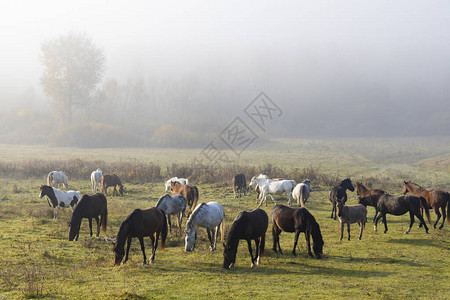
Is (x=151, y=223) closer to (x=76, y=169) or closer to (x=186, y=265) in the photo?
(x=186, y=265)

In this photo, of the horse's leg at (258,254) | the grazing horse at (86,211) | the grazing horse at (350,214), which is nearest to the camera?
the horse's leg at (258,254)

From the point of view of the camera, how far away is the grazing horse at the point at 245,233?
10125 millimetres

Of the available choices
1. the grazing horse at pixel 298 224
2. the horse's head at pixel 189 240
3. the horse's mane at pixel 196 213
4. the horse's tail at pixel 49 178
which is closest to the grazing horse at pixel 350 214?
the grazing horse at pixel 298 224

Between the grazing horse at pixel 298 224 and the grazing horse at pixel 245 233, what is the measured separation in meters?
0.89

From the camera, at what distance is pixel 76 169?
30.8 meters

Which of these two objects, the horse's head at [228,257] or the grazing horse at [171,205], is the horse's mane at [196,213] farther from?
the grazing horse at [171,205]

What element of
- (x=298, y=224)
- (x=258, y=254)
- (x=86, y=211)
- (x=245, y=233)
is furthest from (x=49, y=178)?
(x=298, y=224)

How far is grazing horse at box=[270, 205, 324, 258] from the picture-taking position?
1112 centimetres

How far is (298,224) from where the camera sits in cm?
1123

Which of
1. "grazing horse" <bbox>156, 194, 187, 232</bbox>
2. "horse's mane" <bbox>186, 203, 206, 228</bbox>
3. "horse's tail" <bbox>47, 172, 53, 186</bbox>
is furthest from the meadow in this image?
"horse's tail" <bbox>47, 172, 53, 186</bbox>

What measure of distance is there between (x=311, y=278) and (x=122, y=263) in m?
5.37

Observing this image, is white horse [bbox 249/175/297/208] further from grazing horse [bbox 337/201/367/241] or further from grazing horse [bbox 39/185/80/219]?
grazing horse [bbox 39/185/80/219]

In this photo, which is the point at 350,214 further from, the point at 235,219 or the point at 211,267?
the point at 211,267

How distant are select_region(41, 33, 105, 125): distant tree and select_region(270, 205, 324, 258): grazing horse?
70.8 m
